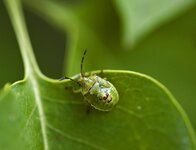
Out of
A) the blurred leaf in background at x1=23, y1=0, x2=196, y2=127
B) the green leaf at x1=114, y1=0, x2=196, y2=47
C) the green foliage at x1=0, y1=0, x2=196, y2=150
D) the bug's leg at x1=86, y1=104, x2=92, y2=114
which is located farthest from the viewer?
the blurred leaf in background at x1=23, y1=0, x2=196, y2=127

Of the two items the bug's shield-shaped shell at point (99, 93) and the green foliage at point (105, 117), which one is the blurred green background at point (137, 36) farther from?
the green foliage at point (105, 117)

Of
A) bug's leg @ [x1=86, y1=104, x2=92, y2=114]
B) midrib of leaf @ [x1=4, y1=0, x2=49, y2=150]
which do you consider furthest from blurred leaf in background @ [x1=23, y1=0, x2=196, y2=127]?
bug's leg @ [x1=86, y1=104, x2=92, y2=114]

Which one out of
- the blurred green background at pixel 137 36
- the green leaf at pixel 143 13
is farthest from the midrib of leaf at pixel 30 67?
the green leaf at pixel 143 13

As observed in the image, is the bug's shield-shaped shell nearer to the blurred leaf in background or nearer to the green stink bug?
the green stink bug

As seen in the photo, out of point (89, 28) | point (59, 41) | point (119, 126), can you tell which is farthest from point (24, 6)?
point (119, 126)

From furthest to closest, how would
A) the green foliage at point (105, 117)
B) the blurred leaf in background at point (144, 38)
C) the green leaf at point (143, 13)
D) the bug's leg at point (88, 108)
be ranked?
the blurred leaf in background at point (144, 38) < the green leaf at point (143, 13) < the bug's leg at point (88, 108) < the green foliage at point (105, 117)
